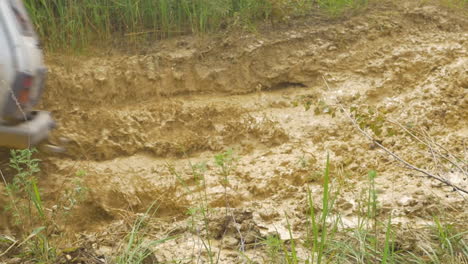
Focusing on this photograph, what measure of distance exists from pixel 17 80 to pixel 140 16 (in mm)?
1776

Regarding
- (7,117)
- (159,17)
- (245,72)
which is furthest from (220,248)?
(159,17)

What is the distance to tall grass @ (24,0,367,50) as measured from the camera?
4.30m

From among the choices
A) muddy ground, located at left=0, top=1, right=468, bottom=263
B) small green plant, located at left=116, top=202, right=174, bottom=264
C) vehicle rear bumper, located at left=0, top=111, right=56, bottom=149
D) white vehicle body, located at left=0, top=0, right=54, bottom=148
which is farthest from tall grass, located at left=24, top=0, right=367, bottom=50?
small green plant, located at left=116, top=202, right=174, bottom=264

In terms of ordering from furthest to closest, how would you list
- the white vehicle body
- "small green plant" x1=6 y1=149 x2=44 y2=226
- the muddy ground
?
the muddy ground, the white vehicle body, "small green plant" x1=6 y1=149 x2=44 y2=226

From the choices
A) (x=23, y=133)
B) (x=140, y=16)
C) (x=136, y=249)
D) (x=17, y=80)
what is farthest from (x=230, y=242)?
(x=140, y=16)

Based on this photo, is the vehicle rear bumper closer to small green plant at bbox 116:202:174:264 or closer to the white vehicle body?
the white vehicle body

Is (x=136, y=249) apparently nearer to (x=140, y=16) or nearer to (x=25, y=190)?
(x=25, y=190)

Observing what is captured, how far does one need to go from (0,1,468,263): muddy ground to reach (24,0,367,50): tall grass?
0.13m

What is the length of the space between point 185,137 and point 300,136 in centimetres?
88

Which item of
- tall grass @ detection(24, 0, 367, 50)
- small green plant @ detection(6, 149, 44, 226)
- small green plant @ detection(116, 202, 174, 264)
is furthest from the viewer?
tall grass @ detection(24, 0, 367, 50)

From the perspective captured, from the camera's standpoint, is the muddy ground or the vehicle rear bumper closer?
the vehicle rear bumper

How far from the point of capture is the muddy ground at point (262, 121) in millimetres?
3336

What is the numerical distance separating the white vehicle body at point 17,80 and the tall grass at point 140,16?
3.73 ft

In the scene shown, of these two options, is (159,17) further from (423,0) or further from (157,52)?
(423,0)
